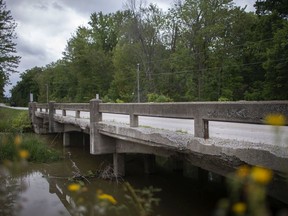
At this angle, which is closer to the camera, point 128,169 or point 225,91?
point 128,169

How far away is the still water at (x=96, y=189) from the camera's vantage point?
7.67m

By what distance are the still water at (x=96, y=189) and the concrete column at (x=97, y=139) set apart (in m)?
0.96

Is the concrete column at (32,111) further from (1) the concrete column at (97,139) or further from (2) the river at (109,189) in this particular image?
(1) the concrete column at (97,139)

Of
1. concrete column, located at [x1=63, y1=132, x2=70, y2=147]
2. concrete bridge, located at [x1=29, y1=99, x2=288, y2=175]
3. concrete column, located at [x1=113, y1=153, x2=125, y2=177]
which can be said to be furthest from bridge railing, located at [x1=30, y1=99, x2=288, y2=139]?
concrete column, located at [x1=63, y1=132, x2=70, y2=147]

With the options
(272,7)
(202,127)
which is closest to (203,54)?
(272,7)

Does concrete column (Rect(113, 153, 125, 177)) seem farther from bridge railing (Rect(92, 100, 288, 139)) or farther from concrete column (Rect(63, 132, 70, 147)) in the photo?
concrete column (Rect(63, 132, 70, 147))

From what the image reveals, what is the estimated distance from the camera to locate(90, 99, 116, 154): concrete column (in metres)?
10.4

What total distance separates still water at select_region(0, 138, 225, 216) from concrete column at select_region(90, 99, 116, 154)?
3.14ft

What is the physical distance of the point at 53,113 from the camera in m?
19.4

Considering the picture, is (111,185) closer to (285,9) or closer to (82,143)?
(82,143)

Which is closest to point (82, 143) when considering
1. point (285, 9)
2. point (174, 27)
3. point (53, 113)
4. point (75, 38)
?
point (53, 113)

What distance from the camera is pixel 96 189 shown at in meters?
9.30

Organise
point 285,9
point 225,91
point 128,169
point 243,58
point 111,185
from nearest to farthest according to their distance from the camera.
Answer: point 111,185 → point 128,169 → point 285,9 → point 225,91 → point 243,58

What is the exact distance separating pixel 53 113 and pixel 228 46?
1780 cm
